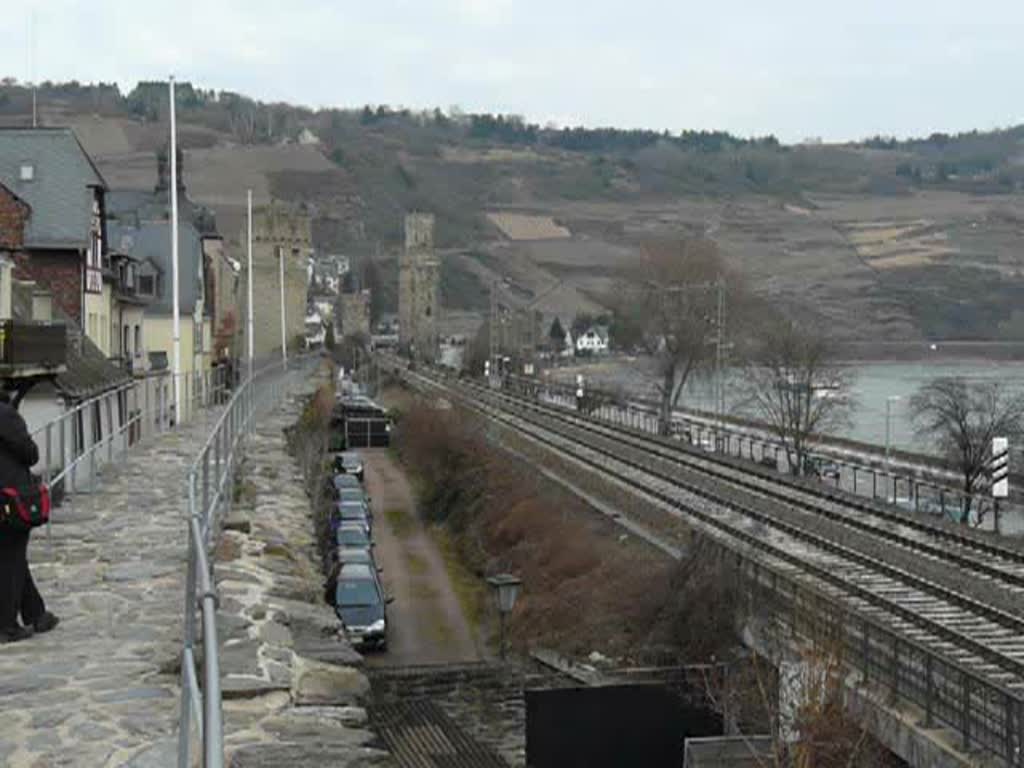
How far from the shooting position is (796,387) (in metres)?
56.4

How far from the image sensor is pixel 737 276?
8550 centimetres

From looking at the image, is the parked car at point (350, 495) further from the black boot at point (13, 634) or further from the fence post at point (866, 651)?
the black boot at point (13, 634)

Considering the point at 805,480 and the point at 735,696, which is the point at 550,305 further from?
the point at 735,696

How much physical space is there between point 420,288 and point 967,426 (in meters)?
98.9

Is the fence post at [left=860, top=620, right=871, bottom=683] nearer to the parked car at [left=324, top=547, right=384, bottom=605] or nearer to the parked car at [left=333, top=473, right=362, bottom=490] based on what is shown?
the parked car at [left=324, top=547, right=384, bottom=605]

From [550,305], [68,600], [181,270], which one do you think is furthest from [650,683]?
[550,305]

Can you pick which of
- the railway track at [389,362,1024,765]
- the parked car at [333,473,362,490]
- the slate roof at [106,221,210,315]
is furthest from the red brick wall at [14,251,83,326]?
the slate roof at [106,221,210,315]

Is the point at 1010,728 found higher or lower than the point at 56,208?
lower

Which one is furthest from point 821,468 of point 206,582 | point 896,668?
point 206,582

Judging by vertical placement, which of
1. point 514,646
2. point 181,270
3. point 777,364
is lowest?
point 514,646

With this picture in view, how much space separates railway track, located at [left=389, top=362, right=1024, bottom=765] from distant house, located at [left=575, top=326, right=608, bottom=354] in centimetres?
11734

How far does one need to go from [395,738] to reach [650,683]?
155 inches

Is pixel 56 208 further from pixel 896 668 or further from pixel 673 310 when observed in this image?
pixel 673 310

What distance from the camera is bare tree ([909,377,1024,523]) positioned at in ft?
148
